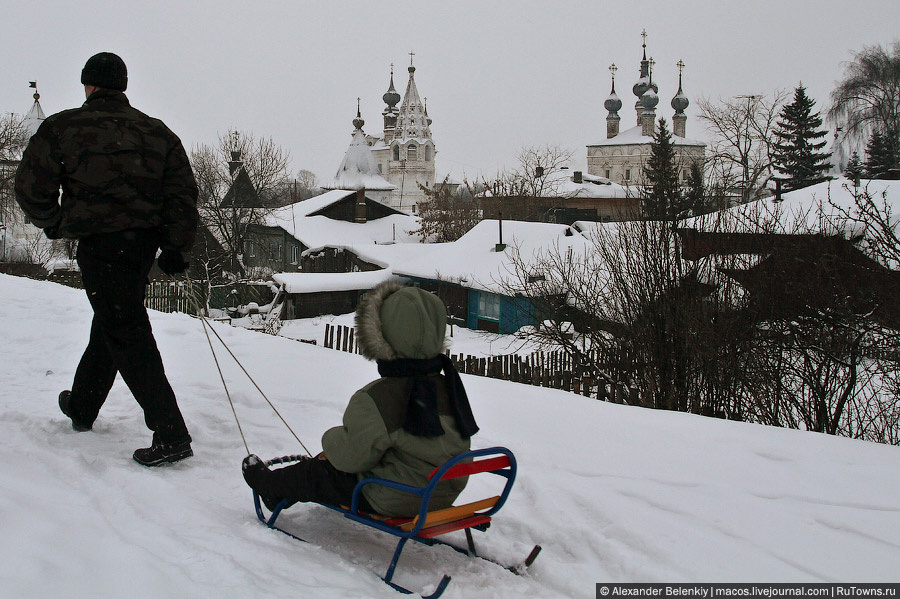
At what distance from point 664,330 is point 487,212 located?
146 feet

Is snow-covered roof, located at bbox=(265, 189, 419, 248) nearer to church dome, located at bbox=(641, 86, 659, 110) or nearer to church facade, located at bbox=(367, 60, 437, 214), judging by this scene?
church facade, located at bbox=(367, 60, 437, 214)

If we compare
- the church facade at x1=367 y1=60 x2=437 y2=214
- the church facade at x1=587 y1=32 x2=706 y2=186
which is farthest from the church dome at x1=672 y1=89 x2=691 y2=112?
the church facade at x1=367 y1=60 x2=437 y2=214

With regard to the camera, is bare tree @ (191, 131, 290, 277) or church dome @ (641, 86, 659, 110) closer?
bare tree @ (191, 131, 290, 277)

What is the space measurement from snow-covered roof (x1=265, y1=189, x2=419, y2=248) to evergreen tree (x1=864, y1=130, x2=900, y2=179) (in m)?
30.1

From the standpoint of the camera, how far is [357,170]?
85.4 meters

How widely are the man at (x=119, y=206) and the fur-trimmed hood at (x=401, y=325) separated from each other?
4.69 ft

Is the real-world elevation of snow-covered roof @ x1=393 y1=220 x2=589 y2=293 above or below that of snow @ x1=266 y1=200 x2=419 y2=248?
below

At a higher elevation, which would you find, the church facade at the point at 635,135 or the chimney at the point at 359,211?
the church facade at the point at 635,135

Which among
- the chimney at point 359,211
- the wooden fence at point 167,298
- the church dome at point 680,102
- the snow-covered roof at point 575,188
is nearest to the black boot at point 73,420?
the wooden fence at point 167,298

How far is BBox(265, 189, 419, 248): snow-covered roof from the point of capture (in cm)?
4985

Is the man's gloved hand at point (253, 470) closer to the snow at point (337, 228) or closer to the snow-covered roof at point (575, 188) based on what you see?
the snow at point (337, 228)

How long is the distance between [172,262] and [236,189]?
40.8m

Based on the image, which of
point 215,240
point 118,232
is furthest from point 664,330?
point 215,240

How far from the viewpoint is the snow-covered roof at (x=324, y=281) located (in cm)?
3572
